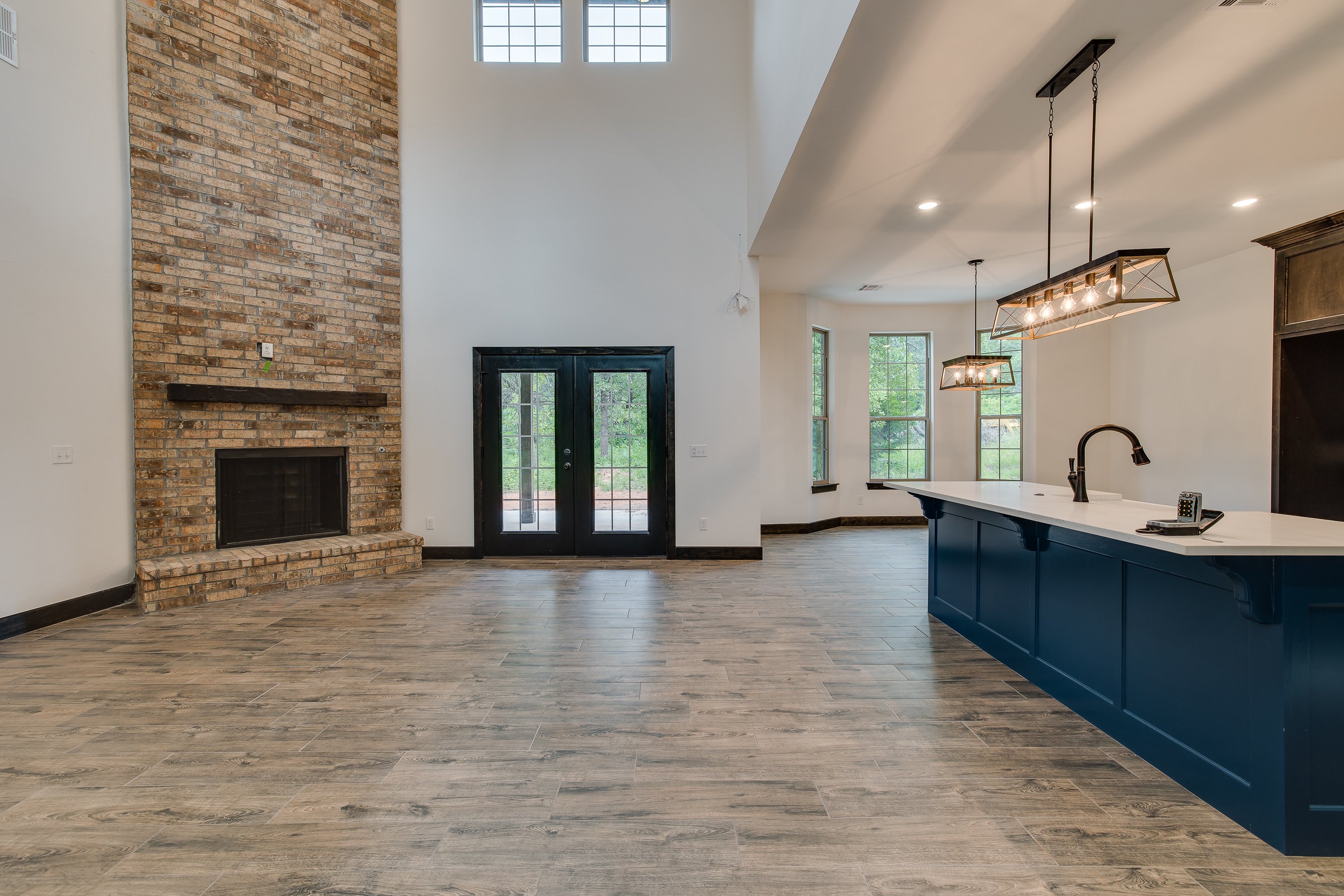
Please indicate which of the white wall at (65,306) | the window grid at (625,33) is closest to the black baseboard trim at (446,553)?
the white wall at (65,306)

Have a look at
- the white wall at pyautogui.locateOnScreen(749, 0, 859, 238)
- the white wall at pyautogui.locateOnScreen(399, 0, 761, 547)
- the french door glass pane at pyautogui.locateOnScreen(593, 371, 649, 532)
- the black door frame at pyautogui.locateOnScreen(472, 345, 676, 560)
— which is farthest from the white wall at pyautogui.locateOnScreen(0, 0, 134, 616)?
the white wall at pyautogui.locateOnScreen(749, 0, 859, 238)

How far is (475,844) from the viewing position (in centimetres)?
188

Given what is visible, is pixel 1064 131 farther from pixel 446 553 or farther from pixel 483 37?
pixel 446 553

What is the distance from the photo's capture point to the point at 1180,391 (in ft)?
21.4

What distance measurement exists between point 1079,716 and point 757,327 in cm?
426

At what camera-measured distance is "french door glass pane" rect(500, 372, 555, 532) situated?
6.13m

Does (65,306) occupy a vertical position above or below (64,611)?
A: above

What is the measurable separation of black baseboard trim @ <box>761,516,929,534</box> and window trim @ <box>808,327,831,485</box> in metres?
0.59

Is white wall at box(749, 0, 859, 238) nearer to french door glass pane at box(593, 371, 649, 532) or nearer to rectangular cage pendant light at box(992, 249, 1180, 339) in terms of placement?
rectangular cage pendant light at box(992, 249, 1180, 339)

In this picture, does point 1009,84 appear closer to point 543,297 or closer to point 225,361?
point 543,297

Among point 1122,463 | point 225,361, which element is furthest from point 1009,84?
point 1122,463

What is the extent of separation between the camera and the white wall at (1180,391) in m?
5.64

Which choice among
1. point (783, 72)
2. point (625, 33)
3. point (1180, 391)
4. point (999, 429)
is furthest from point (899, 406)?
point (625, 33)

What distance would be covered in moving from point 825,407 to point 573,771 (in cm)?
670
